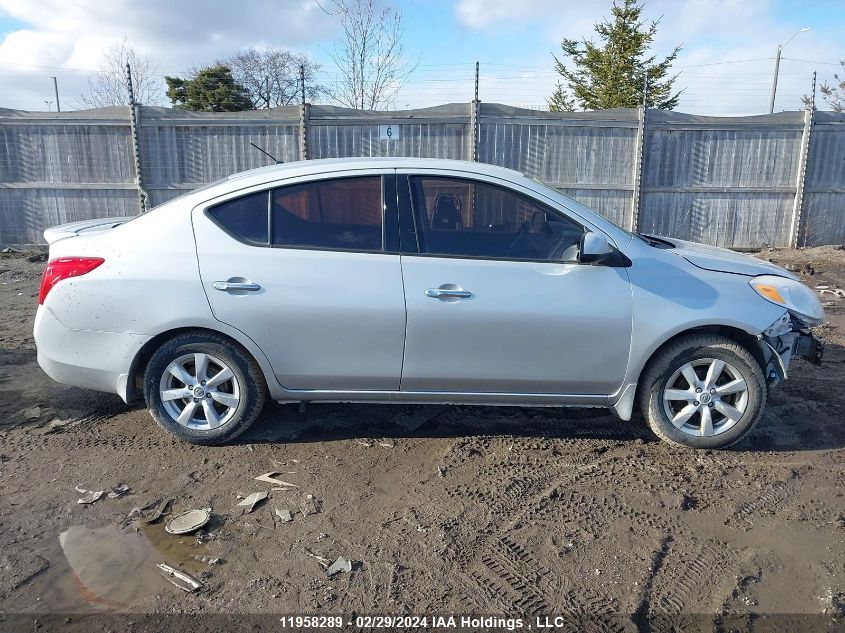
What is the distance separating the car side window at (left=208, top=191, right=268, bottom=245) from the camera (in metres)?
4.07

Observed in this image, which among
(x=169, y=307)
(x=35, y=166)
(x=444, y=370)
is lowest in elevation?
(x=444, y=370)

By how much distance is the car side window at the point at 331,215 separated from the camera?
4.07 meters

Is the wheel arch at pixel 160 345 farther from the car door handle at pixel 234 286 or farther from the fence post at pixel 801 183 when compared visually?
the fence post at pixel 801 183

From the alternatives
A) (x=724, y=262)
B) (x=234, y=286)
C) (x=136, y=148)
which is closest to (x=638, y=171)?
(x=724, y=262)

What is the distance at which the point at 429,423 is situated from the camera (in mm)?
4672

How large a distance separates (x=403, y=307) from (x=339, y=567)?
1.55 m

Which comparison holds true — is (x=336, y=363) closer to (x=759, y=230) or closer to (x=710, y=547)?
(x=710, y=547)

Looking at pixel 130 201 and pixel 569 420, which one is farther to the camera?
pixel 130 201

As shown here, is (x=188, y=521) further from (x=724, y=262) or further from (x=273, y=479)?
(x=724, y=262)

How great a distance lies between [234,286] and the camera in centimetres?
399

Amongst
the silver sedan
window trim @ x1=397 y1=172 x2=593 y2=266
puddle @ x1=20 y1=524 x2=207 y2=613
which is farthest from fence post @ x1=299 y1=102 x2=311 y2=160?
puddle @ x1=20 y1=524 x2=207 y2=613

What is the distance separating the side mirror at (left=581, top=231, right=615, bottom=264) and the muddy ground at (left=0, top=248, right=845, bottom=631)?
Result: 49.0 inches

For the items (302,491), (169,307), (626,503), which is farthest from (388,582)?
(169,307)

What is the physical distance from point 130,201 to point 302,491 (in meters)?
9.66
